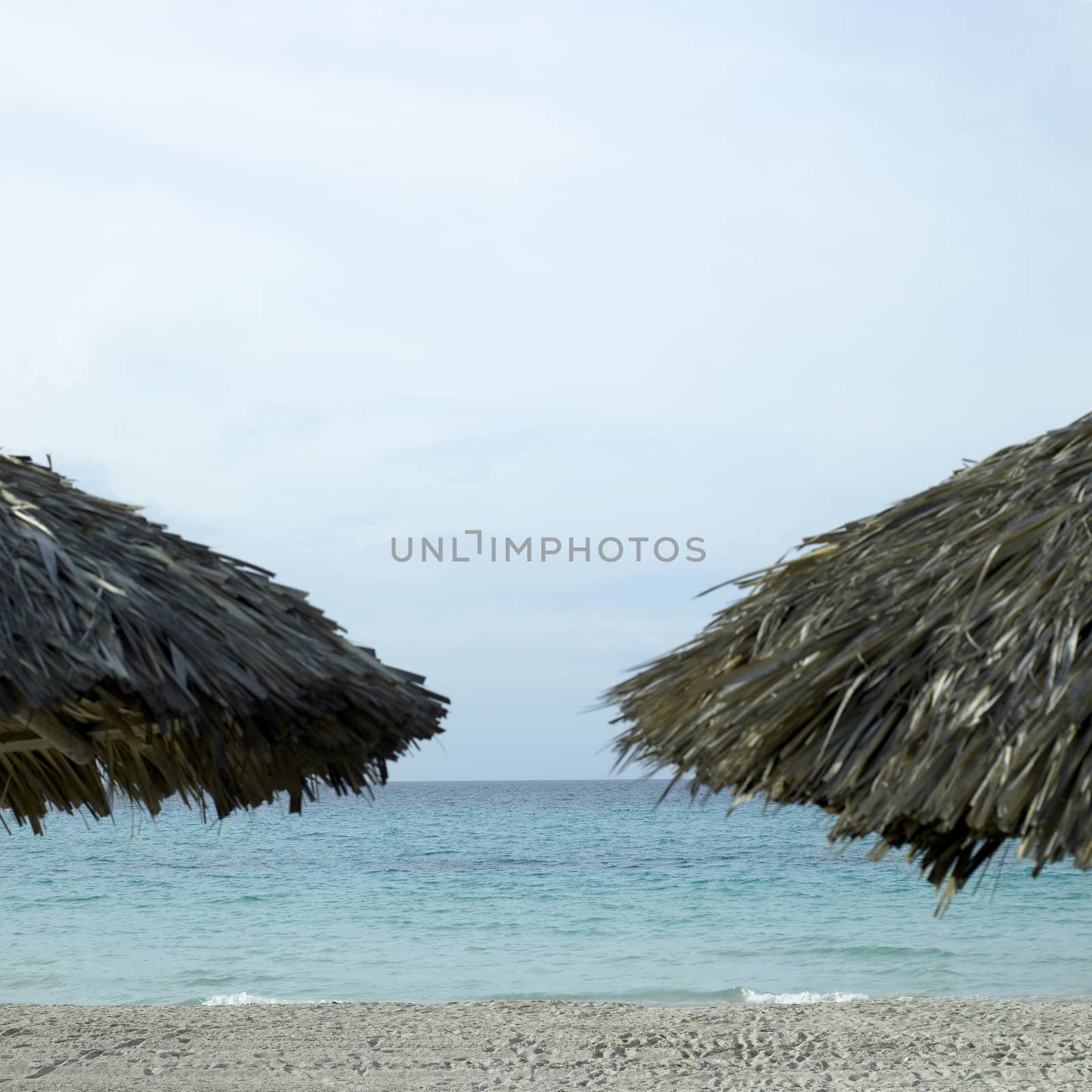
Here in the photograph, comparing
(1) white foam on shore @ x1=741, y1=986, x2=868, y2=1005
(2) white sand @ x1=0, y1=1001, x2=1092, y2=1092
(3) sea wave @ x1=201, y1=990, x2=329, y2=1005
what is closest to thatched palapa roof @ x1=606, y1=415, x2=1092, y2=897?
(2) white sand @ x1=0, y1=1001, x2=1092, y2=1092

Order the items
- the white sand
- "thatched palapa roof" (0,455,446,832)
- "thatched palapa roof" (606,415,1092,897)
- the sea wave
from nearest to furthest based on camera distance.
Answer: "thatched palapa roof" (606,415,1092,897) < "thatched palapa roof" (0,455,446,832) < the white sand < the sea wave

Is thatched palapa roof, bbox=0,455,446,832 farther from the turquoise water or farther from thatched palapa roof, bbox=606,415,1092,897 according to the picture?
the turquoise water

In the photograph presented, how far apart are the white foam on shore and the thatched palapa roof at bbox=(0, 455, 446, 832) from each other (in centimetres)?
725

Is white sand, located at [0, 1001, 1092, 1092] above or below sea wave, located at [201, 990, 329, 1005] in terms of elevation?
above

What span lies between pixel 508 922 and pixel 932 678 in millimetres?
13475

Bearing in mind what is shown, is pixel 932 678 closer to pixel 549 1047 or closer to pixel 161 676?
pixel 161 676

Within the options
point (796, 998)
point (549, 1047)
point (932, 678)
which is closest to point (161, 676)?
point (932, 678)

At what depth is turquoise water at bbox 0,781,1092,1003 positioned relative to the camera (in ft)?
37.1

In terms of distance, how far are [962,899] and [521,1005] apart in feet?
30.1

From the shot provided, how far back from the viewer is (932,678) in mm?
2352

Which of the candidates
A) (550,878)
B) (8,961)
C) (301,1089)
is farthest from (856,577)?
(550,878)

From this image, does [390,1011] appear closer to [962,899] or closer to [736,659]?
Result: [736,659]

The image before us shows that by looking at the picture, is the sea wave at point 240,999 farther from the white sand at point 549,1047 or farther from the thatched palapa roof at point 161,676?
the thatched palapa roof at point 161,676

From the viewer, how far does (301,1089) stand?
20.1ft
